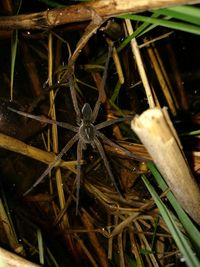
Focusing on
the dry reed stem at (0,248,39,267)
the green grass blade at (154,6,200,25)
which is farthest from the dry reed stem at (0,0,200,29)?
the dry reed stem at (0,248,39,267)

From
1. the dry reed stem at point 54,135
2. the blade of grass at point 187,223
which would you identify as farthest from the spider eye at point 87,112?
the blade of grass at point 187,223

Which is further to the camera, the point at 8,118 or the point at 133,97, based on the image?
the point at 133,97

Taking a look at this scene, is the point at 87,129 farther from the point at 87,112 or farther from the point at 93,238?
the point at 93,238

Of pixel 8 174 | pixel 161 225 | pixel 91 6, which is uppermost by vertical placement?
pixel 91 6

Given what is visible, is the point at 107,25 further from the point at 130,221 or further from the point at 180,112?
the point at 130,221

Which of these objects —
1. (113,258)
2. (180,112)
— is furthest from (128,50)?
(113,258)

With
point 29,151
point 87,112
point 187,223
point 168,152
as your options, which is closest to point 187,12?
point 168,152

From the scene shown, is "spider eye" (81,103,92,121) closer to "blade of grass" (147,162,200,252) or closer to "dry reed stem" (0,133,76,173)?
"dry reed stem" (0,133,76,173)
